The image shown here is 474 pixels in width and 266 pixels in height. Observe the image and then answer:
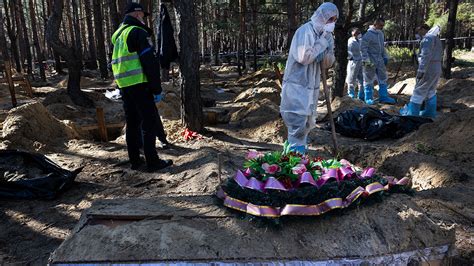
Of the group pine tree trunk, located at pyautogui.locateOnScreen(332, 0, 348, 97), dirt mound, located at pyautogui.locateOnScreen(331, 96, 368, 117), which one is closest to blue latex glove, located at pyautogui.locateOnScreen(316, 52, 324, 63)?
dirt mound, located at pyautogui.locateOnScreen(331, 96, 368, 117)

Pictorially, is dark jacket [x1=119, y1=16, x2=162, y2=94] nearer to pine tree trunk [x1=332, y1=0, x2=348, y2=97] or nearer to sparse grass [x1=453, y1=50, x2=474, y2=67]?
pine tree trunk [x1=332, y1=0, x2=348, y2=97]

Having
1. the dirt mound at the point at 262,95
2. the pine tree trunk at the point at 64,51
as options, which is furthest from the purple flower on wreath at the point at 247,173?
the pine tree trunk at the point at 64,51

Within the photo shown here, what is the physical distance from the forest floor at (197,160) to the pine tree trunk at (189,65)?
0.39 m

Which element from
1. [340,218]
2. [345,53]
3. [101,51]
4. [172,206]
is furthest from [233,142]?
[101,51]

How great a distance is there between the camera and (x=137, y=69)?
189 inches

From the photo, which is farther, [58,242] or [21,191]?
[21,191]

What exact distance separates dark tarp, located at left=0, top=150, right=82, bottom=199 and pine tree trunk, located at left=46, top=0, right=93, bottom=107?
599 cm

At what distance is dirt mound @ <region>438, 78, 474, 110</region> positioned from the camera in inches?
394

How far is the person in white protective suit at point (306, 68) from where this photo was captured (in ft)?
14.9

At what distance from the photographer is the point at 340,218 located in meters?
2.87

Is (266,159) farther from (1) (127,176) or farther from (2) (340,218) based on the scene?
(1) (127,176)

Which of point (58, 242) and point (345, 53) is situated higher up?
point (345, 53)

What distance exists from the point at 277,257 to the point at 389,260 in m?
0.75

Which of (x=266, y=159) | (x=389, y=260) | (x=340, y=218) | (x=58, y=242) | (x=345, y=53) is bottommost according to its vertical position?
(x=58, y=242)
